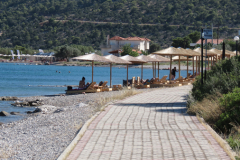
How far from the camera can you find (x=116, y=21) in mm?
135250

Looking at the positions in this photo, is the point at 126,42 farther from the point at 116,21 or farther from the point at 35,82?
the point at 35,82

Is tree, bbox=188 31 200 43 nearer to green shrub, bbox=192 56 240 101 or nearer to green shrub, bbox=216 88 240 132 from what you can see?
green shrub, bbox=192 56 240 101

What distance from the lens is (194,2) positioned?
126625 millimetres

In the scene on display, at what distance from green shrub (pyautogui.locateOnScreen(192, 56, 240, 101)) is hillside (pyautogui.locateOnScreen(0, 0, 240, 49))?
315 ft

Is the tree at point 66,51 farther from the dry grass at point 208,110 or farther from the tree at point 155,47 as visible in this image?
the dry grass at point 208,110

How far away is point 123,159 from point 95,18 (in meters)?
138

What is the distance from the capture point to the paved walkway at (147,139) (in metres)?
5.40

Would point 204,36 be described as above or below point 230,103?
above

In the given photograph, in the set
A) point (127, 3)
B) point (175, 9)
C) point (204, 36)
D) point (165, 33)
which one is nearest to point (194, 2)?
point (175, 9)

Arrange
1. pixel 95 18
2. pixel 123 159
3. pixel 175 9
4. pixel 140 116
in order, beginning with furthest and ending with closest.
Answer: pixel 95 18 → pixel 175 9 → pixel 140 116 → pixel 123 159

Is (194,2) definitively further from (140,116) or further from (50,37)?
(140,116)

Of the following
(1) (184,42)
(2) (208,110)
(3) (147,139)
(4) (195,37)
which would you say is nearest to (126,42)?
(4) (195,37)

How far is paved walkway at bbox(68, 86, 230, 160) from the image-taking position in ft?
17.7

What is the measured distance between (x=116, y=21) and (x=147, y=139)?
131 m
